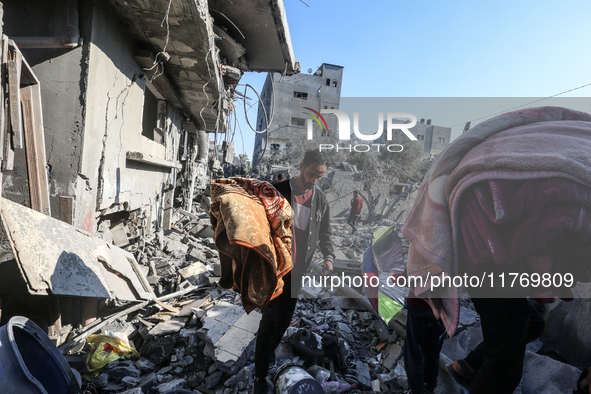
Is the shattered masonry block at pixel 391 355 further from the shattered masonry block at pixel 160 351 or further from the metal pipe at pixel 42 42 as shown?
the metal pipe at pixel 42 42

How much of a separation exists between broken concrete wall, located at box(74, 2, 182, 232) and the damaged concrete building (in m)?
0.01

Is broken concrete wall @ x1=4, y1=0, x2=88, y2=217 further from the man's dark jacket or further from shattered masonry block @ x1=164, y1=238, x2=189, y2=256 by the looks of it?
shattered masonry block @ x1=164, y1=238, x2=189, y2=256

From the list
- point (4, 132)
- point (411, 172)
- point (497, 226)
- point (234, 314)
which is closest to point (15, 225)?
point (4, 132)

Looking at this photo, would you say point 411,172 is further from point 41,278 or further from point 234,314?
point 41,278

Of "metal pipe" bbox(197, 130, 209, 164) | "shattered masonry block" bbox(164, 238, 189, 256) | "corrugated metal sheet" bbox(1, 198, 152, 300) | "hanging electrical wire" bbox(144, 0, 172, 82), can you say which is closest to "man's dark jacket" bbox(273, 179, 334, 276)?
"corrugated metal sheet" bbox(1, 198, 152, 300)

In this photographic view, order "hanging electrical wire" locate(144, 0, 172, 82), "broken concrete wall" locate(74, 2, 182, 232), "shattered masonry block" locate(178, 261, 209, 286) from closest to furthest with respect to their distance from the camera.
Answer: "broken concrete wall" locate(74, 2, 182, 232) < "hanging electrical wire" locate(144, 0, 172, 82) < "shattered masonry block" locate(178, 261, 209, 286)

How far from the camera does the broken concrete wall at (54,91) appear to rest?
100 inches

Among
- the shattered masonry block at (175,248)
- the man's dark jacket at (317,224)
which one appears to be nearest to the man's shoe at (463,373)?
the man's dark jacket at (317,224)

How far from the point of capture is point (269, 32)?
14.9 ft

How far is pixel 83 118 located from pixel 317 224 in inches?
92.3

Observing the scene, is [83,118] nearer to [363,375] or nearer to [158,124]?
[158,124]

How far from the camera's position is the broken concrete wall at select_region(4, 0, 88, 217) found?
2.54 metres

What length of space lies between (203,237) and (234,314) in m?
4.68

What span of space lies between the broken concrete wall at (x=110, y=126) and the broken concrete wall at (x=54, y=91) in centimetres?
9
